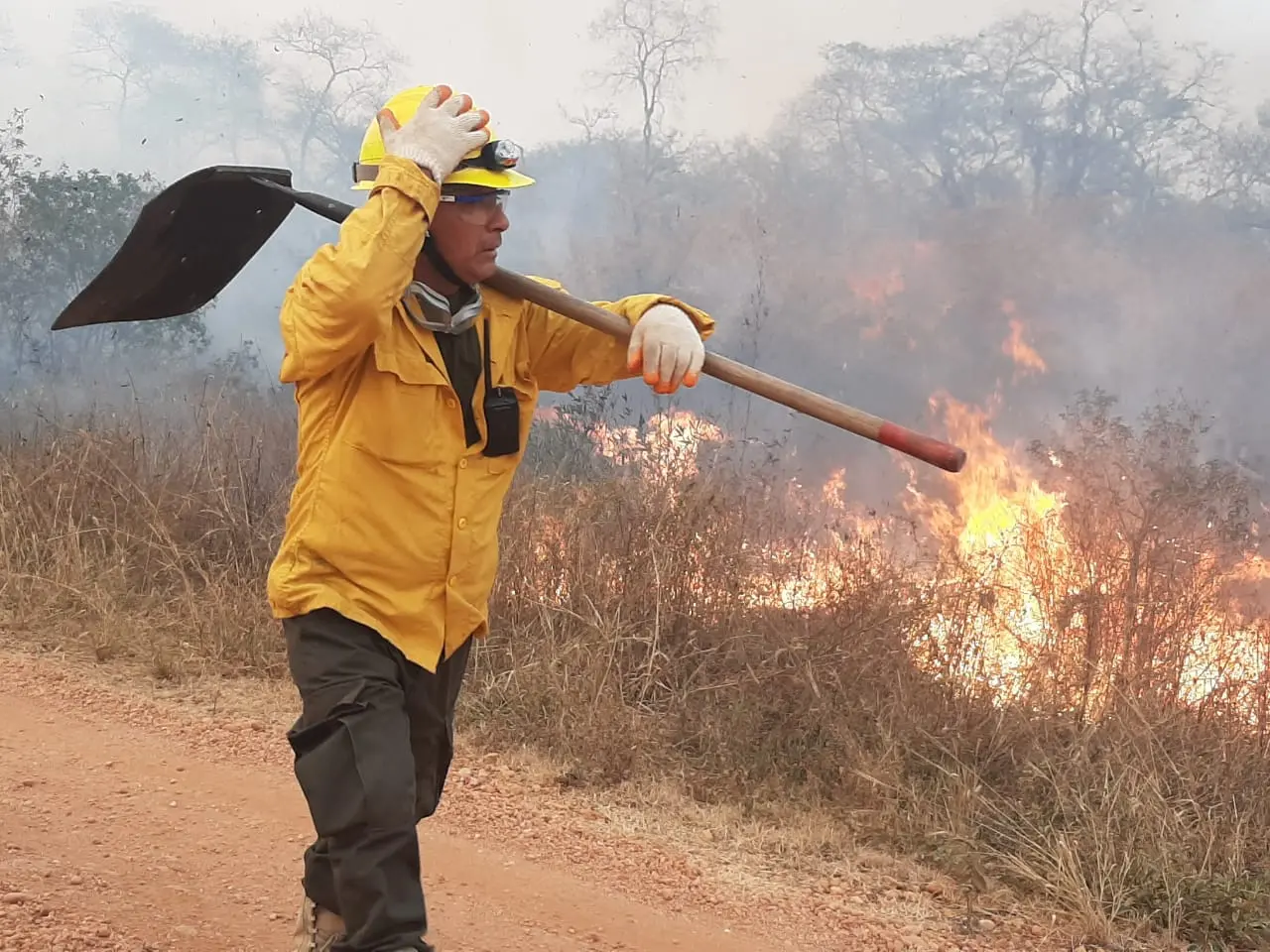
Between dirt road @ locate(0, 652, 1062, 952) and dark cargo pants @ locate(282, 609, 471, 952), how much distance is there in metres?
1.07

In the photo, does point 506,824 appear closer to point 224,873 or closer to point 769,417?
point 224,873

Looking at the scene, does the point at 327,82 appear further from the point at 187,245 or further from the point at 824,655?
the point at 187,245

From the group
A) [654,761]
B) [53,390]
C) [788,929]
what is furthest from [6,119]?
[788,929]

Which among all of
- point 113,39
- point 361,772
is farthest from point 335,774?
point 113,39

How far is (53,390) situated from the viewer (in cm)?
920

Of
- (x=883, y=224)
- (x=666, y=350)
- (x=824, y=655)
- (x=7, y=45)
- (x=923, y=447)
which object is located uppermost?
(x=7, y=45)

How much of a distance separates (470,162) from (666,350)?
23.9 inches

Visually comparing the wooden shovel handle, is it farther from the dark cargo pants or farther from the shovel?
the dark cargo pants

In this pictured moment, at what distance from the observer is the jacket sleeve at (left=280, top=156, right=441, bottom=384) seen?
2.29m

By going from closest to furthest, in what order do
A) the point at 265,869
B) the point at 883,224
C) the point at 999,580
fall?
the point at 265,869 < the point at 999,580 < the point at 883,224

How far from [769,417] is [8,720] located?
5.46 metres

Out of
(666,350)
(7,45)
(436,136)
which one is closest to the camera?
(436,136)

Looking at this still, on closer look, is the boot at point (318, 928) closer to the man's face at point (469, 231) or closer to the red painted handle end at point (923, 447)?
the man's face at point (469, 231)

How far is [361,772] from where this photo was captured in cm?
234
